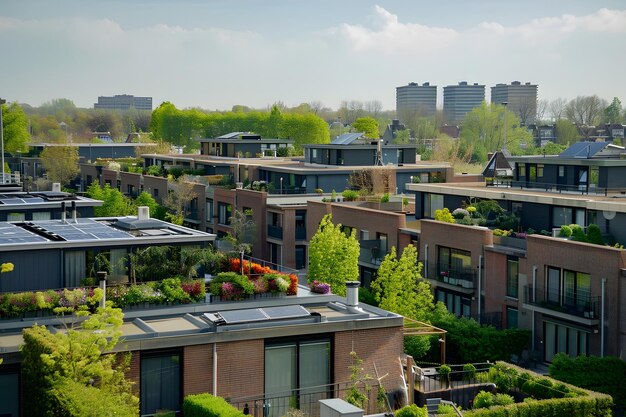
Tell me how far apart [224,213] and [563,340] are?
36.8m

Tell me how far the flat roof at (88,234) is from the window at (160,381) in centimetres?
563

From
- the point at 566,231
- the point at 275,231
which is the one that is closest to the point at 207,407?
the point at 566,231

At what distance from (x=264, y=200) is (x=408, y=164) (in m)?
17.6

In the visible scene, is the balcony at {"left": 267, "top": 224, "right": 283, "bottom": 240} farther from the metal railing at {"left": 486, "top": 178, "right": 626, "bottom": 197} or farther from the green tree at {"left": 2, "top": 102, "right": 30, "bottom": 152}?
the green tree at {"left": 2, "top": 102, "right": 30, "bottom": 152}

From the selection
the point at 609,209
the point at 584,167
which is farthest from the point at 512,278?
the point at 584,167

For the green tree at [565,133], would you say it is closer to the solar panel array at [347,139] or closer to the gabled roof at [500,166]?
the solar panel array at [347,139]

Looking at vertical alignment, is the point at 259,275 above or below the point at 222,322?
above

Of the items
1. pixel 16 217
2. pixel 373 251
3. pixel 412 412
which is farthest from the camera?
pixel 373 251

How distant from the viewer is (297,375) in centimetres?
2584

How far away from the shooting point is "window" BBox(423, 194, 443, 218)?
54.9 meters

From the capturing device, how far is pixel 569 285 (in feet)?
129

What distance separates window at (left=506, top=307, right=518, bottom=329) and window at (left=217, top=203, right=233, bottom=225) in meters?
31.2

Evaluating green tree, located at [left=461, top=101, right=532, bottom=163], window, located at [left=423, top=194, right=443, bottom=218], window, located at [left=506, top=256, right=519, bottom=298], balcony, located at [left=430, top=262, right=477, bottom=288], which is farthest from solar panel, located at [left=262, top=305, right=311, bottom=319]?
green tree, located at [left=461, top=101, right=532, bottom=163]

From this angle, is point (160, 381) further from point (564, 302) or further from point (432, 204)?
point (432, 204)
